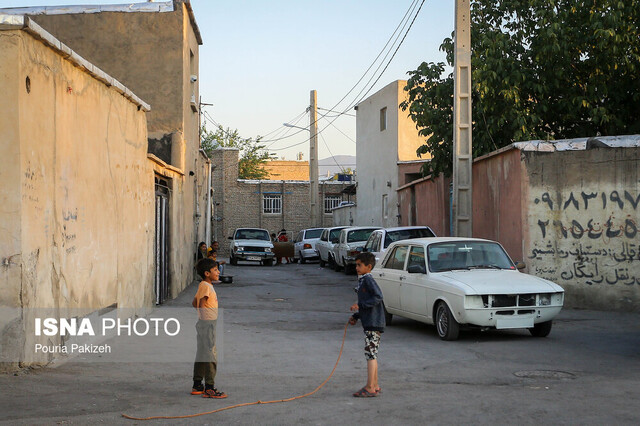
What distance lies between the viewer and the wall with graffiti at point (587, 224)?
52.6 feet

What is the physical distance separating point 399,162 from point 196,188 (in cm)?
1336

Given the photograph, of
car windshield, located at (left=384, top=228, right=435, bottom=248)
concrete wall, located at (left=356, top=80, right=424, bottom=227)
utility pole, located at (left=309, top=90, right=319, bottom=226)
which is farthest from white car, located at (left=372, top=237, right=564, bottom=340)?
utility pole, located at (left=309, top=90, right=319, bottom=226)

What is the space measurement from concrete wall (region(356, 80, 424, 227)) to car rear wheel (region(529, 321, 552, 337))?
22679 millimetres

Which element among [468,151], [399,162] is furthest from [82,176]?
[399,162]

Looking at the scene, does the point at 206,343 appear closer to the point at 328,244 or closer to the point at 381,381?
the point at 381,381

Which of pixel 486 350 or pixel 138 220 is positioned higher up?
pixel 138 220

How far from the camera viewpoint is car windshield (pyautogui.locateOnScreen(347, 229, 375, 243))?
29438mm

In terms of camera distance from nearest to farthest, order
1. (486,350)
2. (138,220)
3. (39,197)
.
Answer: (39,197) → (486,350) → (138,220)

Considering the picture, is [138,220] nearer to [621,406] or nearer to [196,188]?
[621,406]

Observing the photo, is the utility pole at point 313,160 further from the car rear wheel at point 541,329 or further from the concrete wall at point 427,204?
the car rear wheel at point 541,329

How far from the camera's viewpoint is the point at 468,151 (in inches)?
747

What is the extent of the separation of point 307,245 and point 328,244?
21.9 ft

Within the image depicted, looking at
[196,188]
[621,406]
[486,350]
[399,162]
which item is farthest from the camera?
[399,162]

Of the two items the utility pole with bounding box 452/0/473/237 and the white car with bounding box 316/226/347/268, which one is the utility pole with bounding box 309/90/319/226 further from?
the utility pole with bounding box 452/0/473/237
